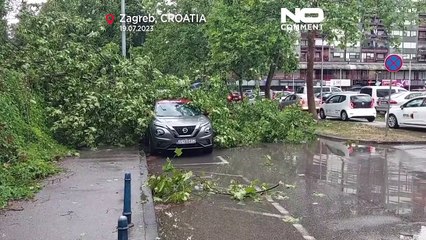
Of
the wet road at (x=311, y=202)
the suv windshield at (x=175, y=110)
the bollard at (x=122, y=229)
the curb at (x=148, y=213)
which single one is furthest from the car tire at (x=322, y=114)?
the bollard at (x=122, y=229)

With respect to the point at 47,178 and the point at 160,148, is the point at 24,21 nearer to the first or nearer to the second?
the point at 160,148

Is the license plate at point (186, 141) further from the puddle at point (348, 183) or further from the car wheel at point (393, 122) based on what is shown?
the car wheel at point (393, 122)

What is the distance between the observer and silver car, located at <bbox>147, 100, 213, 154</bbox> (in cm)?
1243

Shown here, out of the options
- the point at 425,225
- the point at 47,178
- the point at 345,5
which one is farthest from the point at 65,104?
the point at 345,5

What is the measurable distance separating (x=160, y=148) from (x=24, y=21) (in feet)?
22.2

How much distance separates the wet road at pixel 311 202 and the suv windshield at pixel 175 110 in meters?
1.32

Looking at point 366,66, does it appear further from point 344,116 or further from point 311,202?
point 311,202

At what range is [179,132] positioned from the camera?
12484 millimetres

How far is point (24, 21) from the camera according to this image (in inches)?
596

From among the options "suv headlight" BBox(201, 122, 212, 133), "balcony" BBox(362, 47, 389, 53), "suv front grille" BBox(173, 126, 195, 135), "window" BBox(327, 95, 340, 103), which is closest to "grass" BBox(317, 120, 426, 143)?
"window" BBox(327, 95, 340, 103)

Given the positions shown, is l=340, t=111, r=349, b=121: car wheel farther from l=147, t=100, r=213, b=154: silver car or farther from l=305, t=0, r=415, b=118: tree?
l=147, t=100, r=213, b=154: silver car

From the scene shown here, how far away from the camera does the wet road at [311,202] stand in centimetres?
612

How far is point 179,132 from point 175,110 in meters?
1.35

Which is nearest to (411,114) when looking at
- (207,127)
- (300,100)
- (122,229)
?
(300,100)
